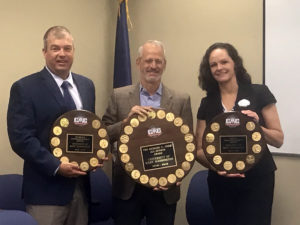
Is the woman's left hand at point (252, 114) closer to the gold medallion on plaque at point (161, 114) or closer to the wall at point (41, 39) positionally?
the gold medallion on plaque at point (161, 114)

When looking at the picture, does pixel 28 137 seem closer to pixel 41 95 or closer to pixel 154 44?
pixel 41 95

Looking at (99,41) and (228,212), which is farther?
(99,41)

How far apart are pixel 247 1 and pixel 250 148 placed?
175 centimetres

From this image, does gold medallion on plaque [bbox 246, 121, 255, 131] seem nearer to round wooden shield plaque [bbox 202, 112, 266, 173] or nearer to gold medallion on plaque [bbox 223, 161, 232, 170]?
round wooden shield plaque [bbox 202, 112, 266, 173]

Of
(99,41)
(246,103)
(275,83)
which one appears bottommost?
(246,103)

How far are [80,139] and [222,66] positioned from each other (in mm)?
971

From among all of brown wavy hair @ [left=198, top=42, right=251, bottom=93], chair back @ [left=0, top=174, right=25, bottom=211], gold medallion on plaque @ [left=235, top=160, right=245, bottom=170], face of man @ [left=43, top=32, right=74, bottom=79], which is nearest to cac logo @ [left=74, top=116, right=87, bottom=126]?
face of man @ [left=43, top=32, right=74, bottom=79]

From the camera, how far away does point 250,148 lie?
2.36m

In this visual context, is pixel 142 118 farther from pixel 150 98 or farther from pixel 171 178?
pixel 171 178

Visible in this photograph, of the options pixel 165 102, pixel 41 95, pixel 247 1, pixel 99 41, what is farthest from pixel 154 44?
pixel 99 41

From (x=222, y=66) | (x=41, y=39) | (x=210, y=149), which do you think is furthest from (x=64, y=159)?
(x=41, y=39)

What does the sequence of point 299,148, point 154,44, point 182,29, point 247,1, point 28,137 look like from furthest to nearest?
point 182,29 → point 247,1 → point 299,148 → point 154,44 → point 28,137

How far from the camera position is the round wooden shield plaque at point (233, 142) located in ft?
7.68

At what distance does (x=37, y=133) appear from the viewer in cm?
234
